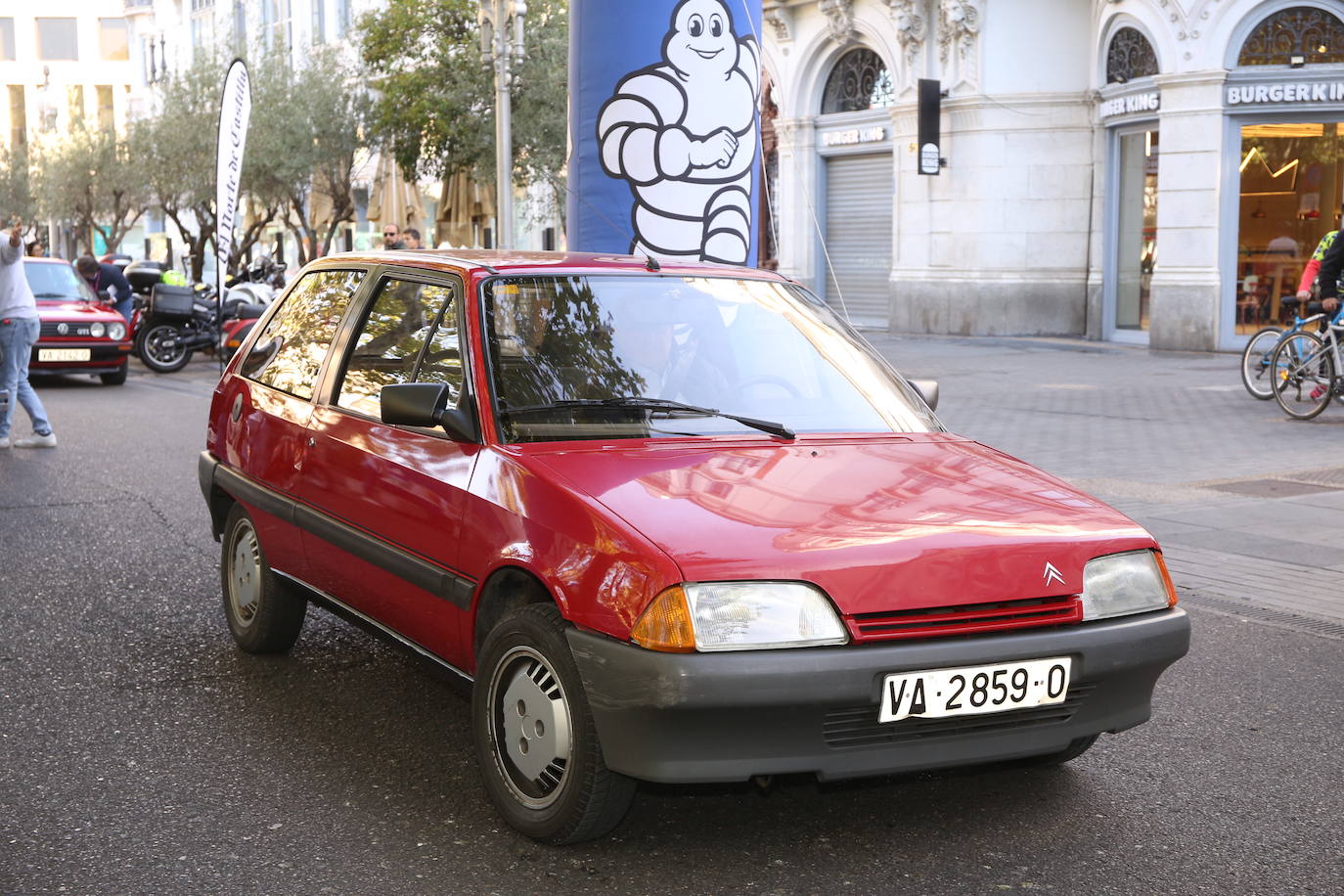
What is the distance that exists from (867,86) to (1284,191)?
8445 millimetres

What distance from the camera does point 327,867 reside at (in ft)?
12.5

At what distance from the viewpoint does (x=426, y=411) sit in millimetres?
4344

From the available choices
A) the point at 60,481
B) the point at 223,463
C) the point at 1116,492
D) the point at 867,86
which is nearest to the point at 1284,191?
the point at 867,86

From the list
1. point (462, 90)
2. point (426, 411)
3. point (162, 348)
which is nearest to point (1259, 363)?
point (426, 411)

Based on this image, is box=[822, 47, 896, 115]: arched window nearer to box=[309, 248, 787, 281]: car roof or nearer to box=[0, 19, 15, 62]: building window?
box=[309, 248, 787, 281]: car roof

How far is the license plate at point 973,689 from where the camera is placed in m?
3.61

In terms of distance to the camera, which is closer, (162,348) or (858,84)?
(162,348)

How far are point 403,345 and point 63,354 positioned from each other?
1504 cm

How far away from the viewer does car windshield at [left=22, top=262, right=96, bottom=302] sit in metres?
19.4

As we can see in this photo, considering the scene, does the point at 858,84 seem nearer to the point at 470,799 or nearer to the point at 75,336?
the point at 75,336

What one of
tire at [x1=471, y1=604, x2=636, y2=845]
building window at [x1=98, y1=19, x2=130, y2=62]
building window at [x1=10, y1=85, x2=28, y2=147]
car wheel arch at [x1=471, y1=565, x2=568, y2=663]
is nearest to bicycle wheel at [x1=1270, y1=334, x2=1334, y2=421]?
car wheel arch at [x1=471, y1=565, x2=568, y2=663]

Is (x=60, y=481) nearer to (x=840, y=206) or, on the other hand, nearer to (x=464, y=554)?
(x=464, y=554)

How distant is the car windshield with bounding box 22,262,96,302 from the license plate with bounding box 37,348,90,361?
876 mm

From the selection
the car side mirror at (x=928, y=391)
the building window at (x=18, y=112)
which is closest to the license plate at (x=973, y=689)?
the car side mirror at (x=928, y=391)
